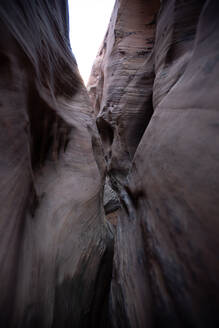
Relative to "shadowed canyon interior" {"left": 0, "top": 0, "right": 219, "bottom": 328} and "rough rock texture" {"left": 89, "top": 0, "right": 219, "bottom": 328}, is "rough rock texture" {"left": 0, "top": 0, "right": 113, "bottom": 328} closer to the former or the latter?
"shadowed canyon interior" {"left": 0, "top": 0, "right": 219, "bottom": 328}

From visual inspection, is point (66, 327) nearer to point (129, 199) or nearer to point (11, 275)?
point (11, 275)

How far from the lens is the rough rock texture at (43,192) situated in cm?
68

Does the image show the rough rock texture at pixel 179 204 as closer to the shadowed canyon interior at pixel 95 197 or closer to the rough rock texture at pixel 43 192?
the shadowed canyon interior at pixel 95 197

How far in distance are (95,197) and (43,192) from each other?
59cm

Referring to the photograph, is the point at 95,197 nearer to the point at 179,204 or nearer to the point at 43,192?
the point at 43,192

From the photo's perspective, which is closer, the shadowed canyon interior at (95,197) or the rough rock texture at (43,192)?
the shadowed canyon interior at (95,197)

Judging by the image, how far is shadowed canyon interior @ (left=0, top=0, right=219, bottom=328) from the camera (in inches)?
22.9

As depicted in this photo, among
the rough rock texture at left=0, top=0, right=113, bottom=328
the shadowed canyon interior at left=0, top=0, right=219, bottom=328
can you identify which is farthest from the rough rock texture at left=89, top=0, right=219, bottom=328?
the rough rock texture at left=0, top=0, right=113, bottom=328

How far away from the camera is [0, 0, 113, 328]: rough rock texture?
685 mm

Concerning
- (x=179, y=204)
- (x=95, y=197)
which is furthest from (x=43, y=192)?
(x=179, y=204)

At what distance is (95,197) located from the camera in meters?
1.58

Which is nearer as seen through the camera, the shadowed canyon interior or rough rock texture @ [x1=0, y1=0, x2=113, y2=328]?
the shadowed canyon interior

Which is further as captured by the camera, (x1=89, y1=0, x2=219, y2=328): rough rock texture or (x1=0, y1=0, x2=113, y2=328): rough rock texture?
(x1=0, y1=0, x2=113, y2=328): rough rock texture

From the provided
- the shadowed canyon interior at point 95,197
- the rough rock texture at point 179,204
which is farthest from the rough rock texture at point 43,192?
the rough rock texture at point 179,204
